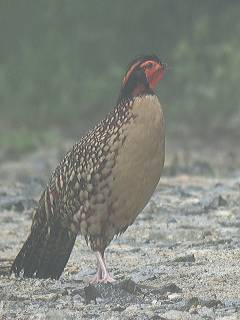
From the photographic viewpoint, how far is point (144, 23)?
2391cm

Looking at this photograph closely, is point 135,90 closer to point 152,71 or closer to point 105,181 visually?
point 152,71

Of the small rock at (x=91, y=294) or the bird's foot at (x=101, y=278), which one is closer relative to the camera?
the small rock at (x=91, y=294)

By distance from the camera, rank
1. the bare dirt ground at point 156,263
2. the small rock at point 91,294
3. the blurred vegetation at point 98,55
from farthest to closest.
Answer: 1. the blurred vegetation at point 98,55
2. the small rock at point 91,294
3. the bare dirt ground at point 156,263

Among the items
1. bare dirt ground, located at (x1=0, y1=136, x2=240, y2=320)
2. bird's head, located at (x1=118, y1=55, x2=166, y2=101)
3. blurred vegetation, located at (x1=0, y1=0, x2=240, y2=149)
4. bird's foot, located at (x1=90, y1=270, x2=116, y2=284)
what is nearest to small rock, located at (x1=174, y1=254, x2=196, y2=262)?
bare dirt ground, located at (x1=0, y1=136, x2=240, y2=320)

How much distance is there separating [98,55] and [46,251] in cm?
1725

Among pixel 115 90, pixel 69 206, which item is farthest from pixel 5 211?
pixel 115 90

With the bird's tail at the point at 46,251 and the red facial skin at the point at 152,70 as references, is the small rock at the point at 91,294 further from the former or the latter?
the red facial skin at the point at 152,70

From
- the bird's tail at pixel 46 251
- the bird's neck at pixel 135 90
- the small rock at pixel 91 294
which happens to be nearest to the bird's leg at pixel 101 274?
the bird's tail at pixel 46 251

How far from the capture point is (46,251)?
282 inches

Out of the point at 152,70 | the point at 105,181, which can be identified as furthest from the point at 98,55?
the point at 105,181

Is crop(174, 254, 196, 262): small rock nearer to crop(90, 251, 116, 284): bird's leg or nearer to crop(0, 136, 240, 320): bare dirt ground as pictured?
crop(0, 136, 240, 320): bare dirt ground

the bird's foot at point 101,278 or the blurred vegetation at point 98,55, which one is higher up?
the blurred vegetation at point 98,55

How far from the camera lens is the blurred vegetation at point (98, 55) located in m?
23.0

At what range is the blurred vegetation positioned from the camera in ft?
75.3
